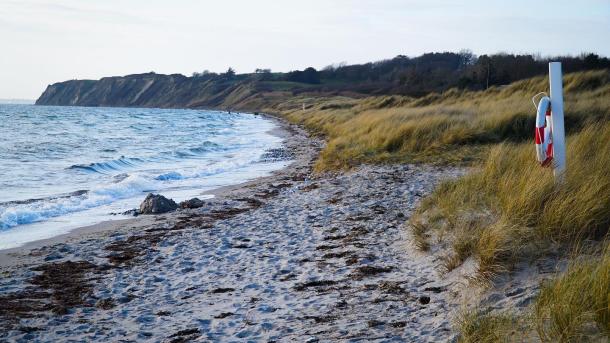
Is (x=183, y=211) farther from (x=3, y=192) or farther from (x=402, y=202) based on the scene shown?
(x=3, y=192)

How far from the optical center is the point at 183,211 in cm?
1012

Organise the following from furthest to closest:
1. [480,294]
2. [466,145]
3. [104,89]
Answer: [104,89] < [466,145] < [480,294]

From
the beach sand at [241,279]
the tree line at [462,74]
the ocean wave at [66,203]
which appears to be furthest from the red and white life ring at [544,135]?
the tree line at [462,74]

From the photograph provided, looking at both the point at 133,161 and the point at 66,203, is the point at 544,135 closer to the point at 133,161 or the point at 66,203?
the point at 66,203

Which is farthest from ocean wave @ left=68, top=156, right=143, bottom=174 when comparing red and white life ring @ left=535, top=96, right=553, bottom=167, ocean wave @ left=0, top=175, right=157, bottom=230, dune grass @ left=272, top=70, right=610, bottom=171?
red and white life ring @ left=535, top=96, right=553, bottom=167

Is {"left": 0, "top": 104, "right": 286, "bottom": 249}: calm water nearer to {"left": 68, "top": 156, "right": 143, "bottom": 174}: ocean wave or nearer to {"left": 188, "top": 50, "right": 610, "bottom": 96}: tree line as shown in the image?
{"left": 68, "top": 156, "right": 143, "bottom": 174}: ocean wave

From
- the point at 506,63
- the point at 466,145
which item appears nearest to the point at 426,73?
the point at 506,63

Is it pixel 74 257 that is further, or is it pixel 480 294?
pixel 74 257

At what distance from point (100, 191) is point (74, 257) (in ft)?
19.1

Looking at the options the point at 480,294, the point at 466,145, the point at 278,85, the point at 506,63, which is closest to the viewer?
the point at 480,294

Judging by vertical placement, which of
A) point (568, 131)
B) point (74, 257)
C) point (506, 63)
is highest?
point (506, 63)

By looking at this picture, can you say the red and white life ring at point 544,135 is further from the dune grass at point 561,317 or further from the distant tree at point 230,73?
the distant tree at point 230,73

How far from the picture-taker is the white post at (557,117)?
215 inches

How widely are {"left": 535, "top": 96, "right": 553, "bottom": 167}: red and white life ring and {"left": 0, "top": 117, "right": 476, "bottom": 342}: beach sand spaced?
60.8 inches
